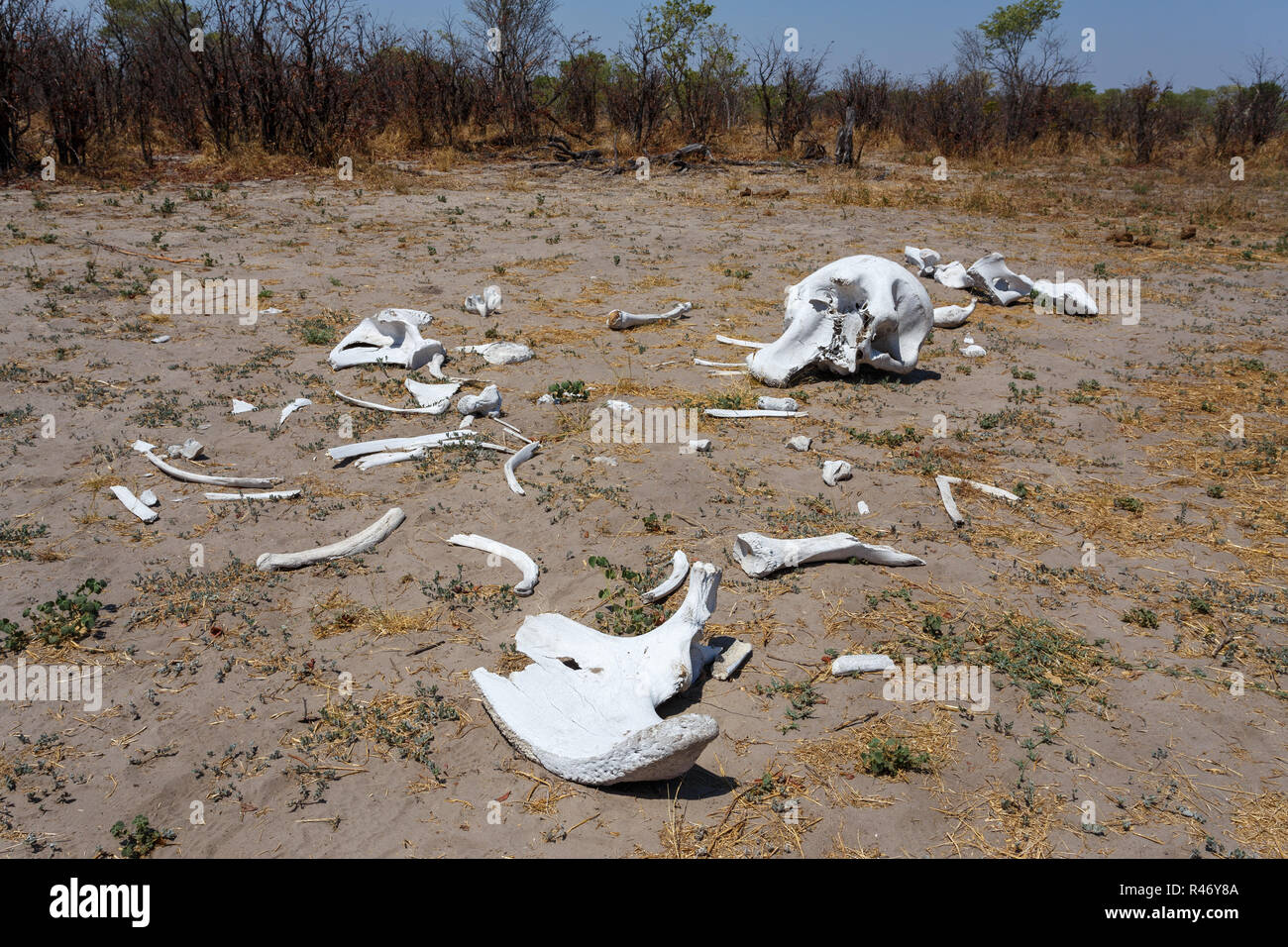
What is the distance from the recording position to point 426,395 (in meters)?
6.11

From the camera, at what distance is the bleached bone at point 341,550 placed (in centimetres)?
416

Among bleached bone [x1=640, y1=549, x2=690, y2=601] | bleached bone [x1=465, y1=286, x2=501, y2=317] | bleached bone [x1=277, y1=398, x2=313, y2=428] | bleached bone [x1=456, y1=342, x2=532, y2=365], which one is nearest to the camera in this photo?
bleached bone [x1=640, y1=549, x2=690, y2=601]

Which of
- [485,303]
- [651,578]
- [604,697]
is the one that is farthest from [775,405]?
[604,697]

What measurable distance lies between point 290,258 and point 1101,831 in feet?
32.2

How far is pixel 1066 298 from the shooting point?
873 cm

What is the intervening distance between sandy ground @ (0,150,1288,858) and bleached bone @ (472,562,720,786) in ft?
0.51

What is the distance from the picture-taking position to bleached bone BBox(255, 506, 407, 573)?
4.16 m

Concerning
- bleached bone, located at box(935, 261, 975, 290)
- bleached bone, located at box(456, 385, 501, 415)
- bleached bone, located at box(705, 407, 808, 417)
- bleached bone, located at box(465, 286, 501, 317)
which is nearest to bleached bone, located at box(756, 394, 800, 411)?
bleached bone, located at box(705, 407, 808, 417)

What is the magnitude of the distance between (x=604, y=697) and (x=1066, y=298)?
787cm

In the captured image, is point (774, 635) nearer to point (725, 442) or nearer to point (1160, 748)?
point (1160, 748)

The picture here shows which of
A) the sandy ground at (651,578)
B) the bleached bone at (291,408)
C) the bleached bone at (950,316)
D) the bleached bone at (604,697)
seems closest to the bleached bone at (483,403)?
the sandy ground at (651,578)

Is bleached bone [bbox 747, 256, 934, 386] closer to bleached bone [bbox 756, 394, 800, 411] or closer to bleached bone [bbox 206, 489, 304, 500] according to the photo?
bleached bone [bbox 756, 394, 800, 411]

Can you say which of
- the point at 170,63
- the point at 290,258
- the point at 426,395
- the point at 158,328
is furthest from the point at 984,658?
the point at 170,63

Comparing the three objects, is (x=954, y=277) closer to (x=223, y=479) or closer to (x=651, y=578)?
(x=651, y=578)
